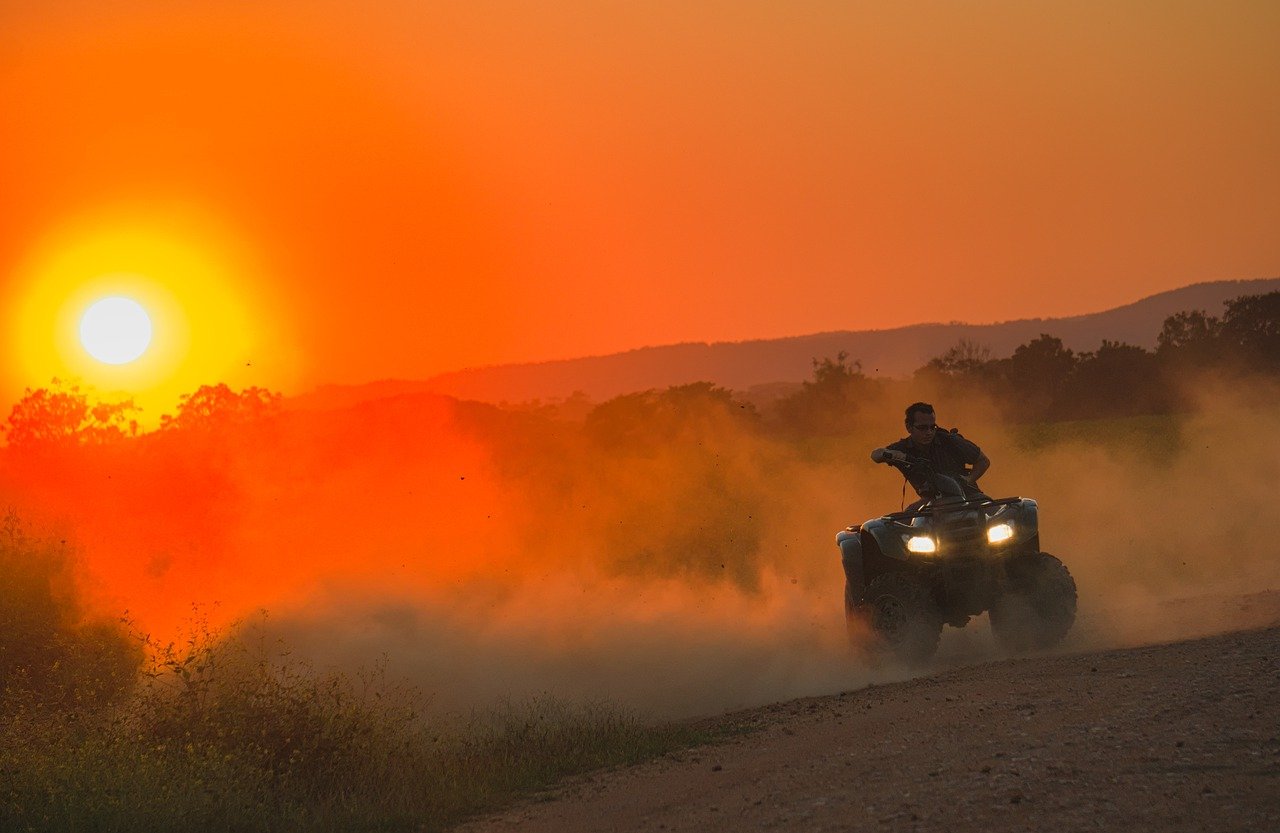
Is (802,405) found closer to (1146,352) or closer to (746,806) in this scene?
(1146,352)

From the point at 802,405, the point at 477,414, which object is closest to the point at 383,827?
the point at 477,414

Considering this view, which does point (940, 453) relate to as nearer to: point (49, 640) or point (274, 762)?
point (274, 762)

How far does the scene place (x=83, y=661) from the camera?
22.3m

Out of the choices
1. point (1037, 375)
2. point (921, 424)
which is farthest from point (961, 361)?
point (921, 424)

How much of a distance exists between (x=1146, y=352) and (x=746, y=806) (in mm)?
59241

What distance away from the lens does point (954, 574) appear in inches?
610

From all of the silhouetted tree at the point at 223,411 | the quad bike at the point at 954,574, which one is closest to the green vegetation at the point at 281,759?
the quad bike at the point at 954,574

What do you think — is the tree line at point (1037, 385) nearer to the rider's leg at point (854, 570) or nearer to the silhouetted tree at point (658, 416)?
the silhouetted tree at point (658, 416)

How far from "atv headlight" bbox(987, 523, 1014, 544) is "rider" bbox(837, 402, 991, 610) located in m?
0.40

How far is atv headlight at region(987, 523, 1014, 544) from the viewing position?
1544cm

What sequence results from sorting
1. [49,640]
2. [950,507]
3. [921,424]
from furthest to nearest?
[49,640], [921,424], [950,507]

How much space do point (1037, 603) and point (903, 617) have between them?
139 centimetres

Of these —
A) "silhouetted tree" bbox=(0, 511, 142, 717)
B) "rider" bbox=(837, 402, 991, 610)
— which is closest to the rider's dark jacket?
"rider" bbox=(837, 402, 991, 610)

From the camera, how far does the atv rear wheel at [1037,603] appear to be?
619 inches
